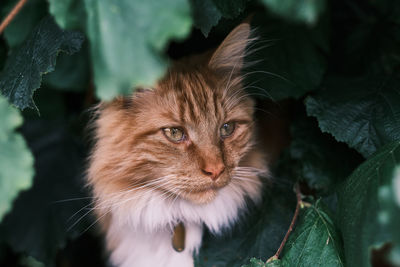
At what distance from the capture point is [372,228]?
0.96m

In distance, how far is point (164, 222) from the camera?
5.18 feet

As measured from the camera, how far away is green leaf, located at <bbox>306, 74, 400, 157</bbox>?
1384 millimetres

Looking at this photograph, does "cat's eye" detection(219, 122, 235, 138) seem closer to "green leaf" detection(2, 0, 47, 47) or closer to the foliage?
the foliage

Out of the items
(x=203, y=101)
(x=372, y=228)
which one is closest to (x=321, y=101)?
(x=203, y=101)

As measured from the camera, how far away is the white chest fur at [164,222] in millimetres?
1557

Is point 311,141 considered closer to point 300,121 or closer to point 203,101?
point 300,121

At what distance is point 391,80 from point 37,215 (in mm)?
1529

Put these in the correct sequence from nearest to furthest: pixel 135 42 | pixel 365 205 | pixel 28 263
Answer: pixel 135 42 < pixel 365 205 < pixel 28 263

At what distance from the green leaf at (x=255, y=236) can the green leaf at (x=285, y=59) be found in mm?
411

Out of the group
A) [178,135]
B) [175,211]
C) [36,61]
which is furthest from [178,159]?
[36,61]

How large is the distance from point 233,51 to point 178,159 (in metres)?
0.48

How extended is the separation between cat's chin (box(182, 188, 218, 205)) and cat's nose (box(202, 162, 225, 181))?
0.08m

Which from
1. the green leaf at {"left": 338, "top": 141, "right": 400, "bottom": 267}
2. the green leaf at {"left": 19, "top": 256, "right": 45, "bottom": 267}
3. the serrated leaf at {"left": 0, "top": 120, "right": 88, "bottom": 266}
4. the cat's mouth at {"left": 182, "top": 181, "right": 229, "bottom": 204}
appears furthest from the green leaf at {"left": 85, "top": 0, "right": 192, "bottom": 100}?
the green leaf at {"left": 19, "top": 256, "right": 45, "bottom": 267}

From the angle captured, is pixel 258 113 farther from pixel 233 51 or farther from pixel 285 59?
pixel 233 51
